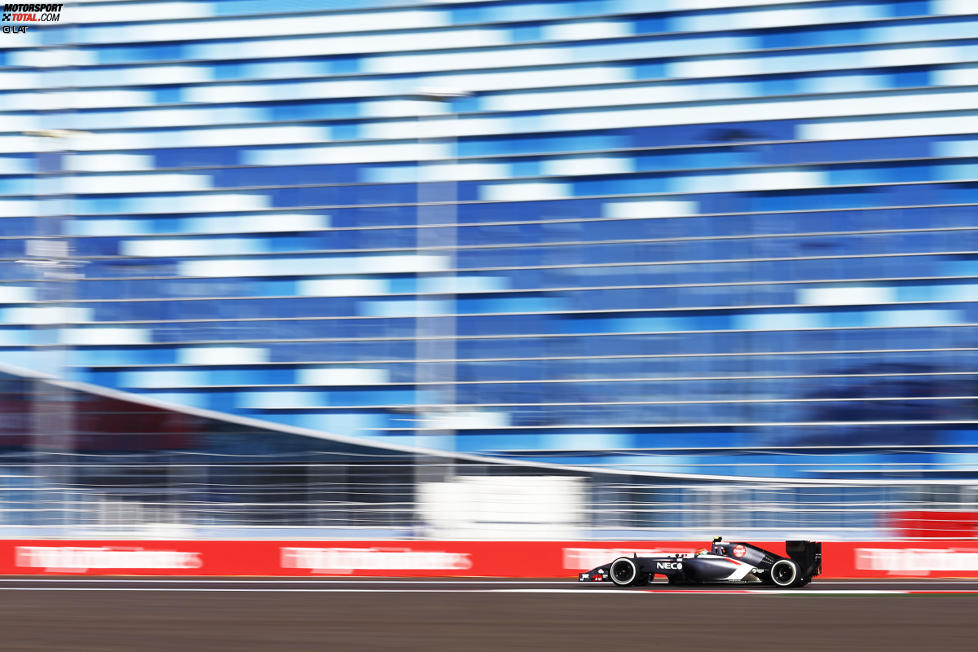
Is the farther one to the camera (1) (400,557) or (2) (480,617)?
(1) (400,557)

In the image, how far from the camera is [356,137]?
3494cm

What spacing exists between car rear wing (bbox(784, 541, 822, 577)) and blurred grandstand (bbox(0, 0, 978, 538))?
454 inches

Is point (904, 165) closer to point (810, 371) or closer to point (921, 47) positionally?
point (921, 47)

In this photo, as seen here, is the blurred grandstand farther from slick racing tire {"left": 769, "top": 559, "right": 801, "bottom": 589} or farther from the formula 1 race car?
slick racing tire {"left": 769, "top": 559, "right": 801, "bottom": 589}

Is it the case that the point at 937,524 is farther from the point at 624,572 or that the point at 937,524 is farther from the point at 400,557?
the point at 400,557

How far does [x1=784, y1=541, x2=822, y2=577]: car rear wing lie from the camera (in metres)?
16.2

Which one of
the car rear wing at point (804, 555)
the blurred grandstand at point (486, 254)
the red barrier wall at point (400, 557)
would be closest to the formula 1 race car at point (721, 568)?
the car rear wing at point (804, 555)

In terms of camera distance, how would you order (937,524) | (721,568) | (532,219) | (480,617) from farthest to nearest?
(532,219), (937,524), (721,568), (480,617)

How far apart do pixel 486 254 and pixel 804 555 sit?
726 inches

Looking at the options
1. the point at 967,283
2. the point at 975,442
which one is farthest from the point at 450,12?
the point at 975,442

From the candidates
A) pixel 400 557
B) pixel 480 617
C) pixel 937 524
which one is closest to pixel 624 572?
pixel 480 617

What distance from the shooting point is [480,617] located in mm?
12414

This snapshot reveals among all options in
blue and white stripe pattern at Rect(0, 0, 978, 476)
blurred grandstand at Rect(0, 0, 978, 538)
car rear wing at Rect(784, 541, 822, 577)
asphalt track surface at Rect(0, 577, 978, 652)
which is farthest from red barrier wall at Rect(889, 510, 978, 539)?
blue and white stripe pattern at Rect(0, 0, 978, 476)

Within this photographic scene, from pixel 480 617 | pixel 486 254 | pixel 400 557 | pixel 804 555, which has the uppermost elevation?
pixel 486 254
